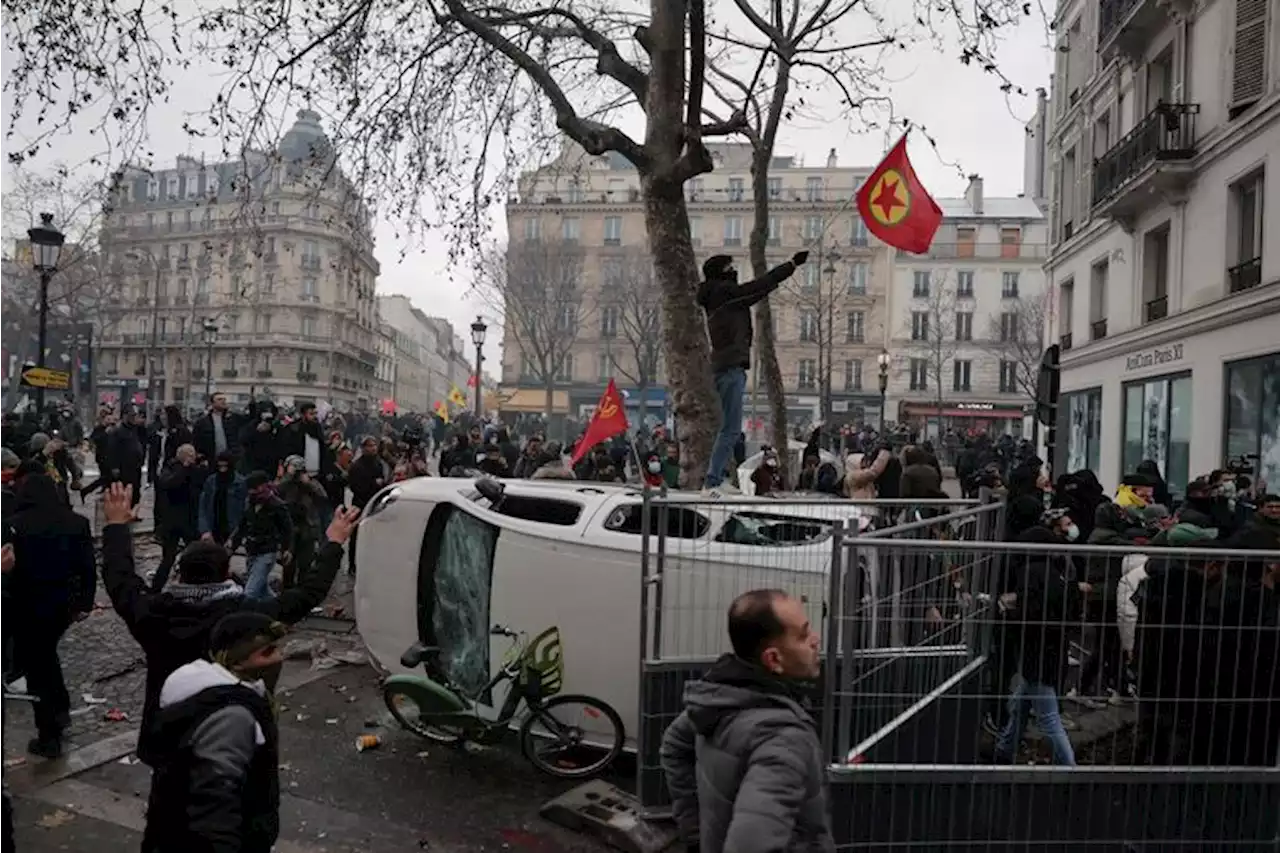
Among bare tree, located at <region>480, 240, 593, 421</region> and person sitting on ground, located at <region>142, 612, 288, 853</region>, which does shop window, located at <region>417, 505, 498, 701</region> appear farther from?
bare tree, located at <region>480, 240, 593, 421</region>

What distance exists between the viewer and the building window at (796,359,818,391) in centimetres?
6328

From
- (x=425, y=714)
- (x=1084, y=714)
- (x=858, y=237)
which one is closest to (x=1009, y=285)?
(x=858, y=237)

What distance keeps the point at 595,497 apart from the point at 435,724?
65.9 inches

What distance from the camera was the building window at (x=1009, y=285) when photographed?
62.2 m

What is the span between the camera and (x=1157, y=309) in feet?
63.8

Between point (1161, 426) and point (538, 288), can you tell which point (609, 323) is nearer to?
point (538, 288)

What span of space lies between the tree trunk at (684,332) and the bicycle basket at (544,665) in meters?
4.05

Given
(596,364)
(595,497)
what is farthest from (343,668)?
(596,364)

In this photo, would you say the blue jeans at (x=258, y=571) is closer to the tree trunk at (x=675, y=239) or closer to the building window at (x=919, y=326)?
the tree trunk at (x=675, y=239)

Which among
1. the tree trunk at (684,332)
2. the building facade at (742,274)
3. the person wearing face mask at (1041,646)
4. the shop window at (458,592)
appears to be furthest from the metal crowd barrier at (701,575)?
the building facade at (742,274)

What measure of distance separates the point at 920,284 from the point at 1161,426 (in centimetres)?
4642

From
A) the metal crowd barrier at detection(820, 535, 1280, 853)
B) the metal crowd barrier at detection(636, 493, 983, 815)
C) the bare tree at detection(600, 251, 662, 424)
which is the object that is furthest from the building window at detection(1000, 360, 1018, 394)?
the metal crowd barrier at detection(820, 535, 1280, 853)

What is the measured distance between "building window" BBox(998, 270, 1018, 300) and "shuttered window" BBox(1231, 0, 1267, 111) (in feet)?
159

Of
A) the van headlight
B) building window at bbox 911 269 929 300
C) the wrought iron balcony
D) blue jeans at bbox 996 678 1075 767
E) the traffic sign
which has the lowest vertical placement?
blue jeans at bbox 996 678 1075 767
